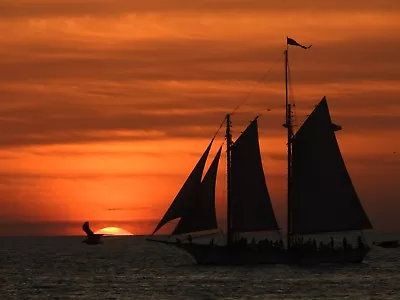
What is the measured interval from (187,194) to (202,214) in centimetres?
317

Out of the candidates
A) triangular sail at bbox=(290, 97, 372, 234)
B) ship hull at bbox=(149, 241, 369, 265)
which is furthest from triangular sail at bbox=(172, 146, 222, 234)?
triangular sail at bbox=(290, 97, 372, 234)

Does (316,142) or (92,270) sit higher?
(316,142)

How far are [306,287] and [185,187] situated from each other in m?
16.5

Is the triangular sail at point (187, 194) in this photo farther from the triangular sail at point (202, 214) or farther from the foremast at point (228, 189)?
the foremast at point (228, 189)

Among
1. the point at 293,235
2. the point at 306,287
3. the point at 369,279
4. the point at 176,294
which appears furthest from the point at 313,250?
the point at 176,294

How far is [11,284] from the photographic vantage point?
112312 millimetres

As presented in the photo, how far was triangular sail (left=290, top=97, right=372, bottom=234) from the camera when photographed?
375 ft

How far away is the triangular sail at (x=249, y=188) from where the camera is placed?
384ft

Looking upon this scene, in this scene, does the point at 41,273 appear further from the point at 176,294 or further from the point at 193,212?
the point at 176,294

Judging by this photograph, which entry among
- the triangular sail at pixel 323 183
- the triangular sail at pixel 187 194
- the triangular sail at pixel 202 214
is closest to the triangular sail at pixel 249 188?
the triangular sail at pixel 323 183

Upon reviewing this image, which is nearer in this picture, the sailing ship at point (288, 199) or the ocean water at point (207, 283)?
the ocean water at point (207, 283)

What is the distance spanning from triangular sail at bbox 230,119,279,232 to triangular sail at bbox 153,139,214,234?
23.4ft

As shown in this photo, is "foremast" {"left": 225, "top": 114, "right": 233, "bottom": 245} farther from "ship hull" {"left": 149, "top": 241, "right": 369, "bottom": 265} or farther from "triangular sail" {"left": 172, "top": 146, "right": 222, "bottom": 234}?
"triangular sail" {"left": 172, "top": 146, "right": 222, "bottom": 234}

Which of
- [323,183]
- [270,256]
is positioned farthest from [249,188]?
[270,256]
